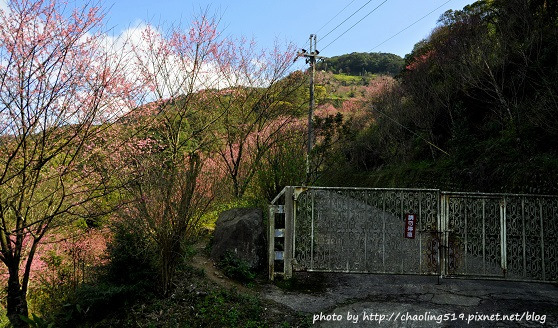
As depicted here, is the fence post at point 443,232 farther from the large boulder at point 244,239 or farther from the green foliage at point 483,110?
the large boulder at point 244,239

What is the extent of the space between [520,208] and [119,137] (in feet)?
20.4

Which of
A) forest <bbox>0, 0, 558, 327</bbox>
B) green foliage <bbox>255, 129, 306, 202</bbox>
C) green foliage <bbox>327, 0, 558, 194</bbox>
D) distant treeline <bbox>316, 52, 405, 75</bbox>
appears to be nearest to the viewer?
forest <bbox>0, 0, 558, 327</bbox>

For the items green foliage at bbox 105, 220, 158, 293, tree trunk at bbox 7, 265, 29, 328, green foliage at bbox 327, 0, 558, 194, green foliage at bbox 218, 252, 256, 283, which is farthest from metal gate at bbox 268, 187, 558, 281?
tree trunk at bbox 7, 265, 29, 328

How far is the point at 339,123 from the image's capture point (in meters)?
13.4

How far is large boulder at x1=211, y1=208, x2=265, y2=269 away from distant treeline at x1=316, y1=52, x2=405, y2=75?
54710 millimetres

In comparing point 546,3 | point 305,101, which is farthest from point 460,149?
point 305,101

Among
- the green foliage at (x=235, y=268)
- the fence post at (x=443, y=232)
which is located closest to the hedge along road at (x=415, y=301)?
the fence post at (x=443, y=232)

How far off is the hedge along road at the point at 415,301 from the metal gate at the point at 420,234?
0.85 ft

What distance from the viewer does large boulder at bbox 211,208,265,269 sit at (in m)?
6.62

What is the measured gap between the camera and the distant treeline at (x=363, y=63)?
196 ft

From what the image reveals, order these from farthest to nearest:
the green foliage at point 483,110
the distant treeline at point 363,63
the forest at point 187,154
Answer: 1. the distant treeline at point 363,63
2. the green foliage at point 483,110
3. the forest at point 187,154

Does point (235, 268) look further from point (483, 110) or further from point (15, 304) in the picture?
point (483, 110)

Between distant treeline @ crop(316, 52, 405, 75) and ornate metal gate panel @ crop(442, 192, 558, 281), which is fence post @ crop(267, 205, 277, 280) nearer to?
ornate metal gate panel @ crop(442, 192, 558, 281)

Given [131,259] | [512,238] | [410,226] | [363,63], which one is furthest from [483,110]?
[363,63]
